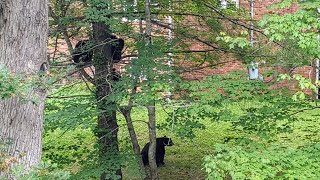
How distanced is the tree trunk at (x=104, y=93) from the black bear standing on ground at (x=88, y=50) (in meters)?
0.11

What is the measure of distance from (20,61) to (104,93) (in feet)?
7.84

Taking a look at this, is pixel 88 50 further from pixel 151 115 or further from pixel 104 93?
pixel 151 115

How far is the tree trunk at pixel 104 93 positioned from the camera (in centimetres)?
611

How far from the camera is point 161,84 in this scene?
4.89 meters

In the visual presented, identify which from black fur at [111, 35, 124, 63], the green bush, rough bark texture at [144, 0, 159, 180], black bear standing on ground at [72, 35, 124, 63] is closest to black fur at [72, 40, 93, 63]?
black bear standing on ground at [72, 35, 124, 63]

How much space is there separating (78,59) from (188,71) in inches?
70.0

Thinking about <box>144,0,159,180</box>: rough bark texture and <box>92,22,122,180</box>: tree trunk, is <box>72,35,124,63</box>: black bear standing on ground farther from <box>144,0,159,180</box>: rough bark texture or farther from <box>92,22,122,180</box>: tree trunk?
<box>144,0,159,180</box>: rough bark texture

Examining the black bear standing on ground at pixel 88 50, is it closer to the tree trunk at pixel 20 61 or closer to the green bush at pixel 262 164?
the tree trunk at pixel 20 61

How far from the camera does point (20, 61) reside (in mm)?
3936

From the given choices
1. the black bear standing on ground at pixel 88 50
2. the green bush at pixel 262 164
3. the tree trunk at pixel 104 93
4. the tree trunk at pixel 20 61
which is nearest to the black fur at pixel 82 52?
the black bear standing on ground at pixel 88 50

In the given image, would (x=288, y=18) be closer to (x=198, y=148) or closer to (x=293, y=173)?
(x=293, y=173)

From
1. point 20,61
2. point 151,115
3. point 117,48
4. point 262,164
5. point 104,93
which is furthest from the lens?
point 117,48

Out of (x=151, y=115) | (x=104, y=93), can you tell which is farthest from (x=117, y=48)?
(x=151, y=115)

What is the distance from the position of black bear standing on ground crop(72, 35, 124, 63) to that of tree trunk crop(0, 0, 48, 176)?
78.2 inches
